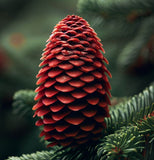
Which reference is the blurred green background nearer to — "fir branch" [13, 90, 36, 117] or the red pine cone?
"fir branch" [13, 90, 36, 117]

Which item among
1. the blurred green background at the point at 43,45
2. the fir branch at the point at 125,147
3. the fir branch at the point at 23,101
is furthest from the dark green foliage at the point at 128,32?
the fir branch at the point at 125,147

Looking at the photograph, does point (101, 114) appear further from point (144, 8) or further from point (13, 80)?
point (13, 80)

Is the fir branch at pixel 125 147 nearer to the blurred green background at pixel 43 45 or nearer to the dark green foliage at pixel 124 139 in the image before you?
the dark green foliage at pixel 124 139

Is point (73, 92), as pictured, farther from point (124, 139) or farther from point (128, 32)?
point (128, 32)

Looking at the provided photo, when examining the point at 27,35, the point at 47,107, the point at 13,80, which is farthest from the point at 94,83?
the point at 27,35

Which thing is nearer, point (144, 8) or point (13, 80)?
point (144, 8)

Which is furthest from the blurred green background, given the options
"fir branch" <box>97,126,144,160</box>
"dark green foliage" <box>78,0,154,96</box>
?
"fir branch" <box>97,126,144,160</box>

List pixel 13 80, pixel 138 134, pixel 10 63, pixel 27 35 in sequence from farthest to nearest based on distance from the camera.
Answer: pixel 27 35
pixel 10 63
pixel 13 80
pixel 138 134
